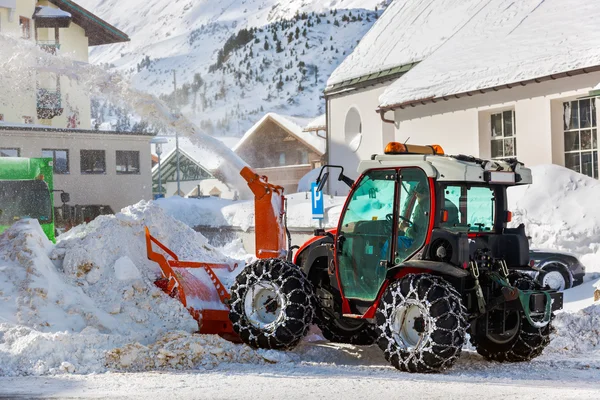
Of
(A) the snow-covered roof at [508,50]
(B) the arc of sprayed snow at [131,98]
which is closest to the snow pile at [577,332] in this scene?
(B) the arc of sprayed snow at [131,98]

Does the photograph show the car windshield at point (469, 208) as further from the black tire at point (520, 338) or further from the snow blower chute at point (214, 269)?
the snow blower chute at point (214, 269)

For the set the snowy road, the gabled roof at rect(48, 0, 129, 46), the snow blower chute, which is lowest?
the snowy road

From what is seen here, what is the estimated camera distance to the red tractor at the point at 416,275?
782 centimetres

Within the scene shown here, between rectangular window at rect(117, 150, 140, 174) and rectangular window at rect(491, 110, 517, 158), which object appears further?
rectangular window at rect(117, 150, 140, 174)

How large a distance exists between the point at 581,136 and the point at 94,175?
27.8 metres

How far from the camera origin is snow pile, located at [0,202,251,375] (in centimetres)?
835

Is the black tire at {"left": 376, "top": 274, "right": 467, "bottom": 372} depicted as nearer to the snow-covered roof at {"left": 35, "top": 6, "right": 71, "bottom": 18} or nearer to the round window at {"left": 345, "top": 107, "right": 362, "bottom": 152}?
the round window at {"left": 345, "top": 107, "right": 362, "bottom": 152}

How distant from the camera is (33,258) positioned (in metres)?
10.1

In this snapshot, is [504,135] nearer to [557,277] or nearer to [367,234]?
[557,277]

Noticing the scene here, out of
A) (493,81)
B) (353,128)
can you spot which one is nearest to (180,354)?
(493,81)

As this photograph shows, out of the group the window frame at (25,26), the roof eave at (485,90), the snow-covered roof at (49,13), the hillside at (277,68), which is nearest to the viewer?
the roof eave at (485,90)

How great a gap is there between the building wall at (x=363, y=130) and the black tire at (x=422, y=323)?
657 inches

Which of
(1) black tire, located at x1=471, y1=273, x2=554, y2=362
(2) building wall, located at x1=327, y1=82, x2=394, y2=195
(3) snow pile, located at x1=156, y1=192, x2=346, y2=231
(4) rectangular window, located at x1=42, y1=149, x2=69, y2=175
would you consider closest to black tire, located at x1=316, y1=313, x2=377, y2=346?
(1) black tire, located at x1=471, y1=273, x2=554, y2=362

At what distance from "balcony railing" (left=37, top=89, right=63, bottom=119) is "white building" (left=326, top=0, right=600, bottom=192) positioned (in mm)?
21661
